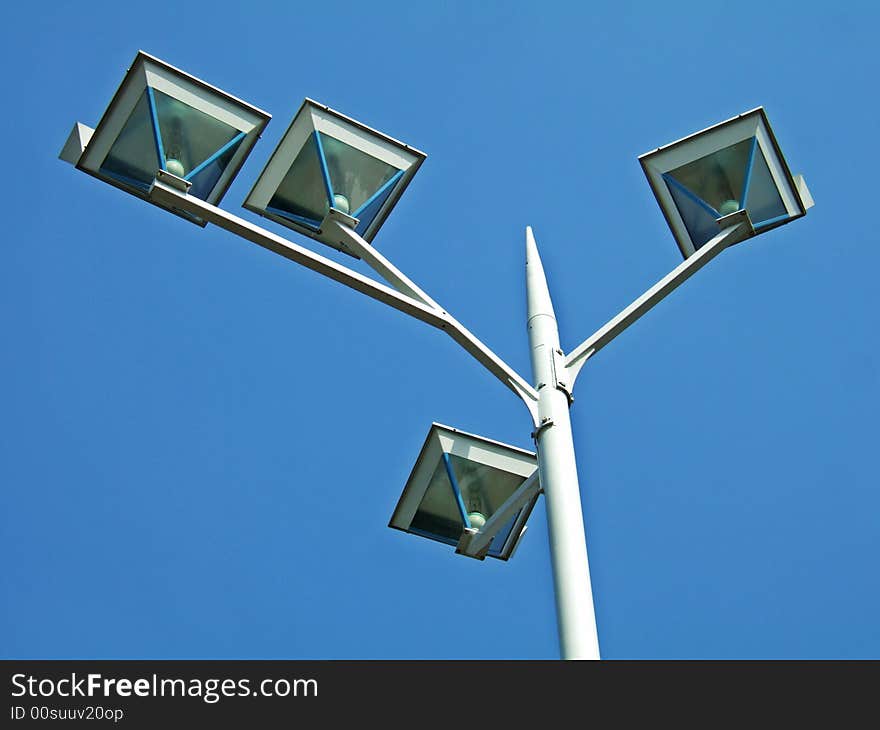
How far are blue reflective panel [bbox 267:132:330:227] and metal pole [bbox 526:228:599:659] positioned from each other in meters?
1.41

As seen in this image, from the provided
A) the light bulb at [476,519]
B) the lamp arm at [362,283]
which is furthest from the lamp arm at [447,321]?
the light bulb at [476,519]

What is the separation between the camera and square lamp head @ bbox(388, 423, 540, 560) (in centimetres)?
801

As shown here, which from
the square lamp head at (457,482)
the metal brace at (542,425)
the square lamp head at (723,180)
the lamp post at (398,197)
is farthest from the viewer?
the square lamp head at (457,482)

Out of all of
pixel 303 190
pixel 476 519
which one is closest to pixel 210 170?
pixel 303 190

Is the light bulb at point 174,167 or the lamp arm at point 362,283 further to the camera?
the light bulb at point 174,167

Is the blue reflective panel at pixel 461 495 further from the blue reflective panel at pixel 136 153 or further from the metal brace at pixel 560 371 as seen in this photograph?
the blue reflective panel at pixel 136 153

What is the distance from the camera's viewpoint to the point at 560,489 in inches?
244

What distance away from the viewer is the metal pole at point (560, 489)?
5.70 meters

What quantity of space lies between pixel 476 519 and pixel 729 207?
8.01 ft

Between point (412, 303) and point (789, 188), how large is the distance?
242 cm

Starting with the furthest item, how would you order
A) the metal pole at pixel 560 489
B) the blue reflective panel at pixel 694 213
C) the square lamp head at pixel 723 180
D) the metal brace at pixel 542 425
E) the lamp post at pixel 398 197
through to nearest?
1. the blue reflective panel at pixel 694 213
2. the square lamp head at pixel 723 180
3. the lamp post at pixel 398 197
4. the metal brace at pixel 542 425
5. the metal pole at pixel 560 489

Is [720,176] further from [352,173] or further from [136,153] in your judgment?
[136,153]

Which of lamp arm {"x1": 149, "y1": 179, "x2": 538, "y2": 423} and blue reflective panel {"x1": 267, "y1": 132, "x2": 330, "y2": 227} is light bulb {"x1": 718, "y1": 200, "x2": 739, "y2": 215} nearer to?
A: lamp arm {"x1": 149, "y1": 179, "x2": 538, "y2": 423}

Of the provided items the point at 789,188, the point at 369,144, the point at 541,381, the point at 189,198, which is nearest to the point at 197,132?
A: the point at 189,198
